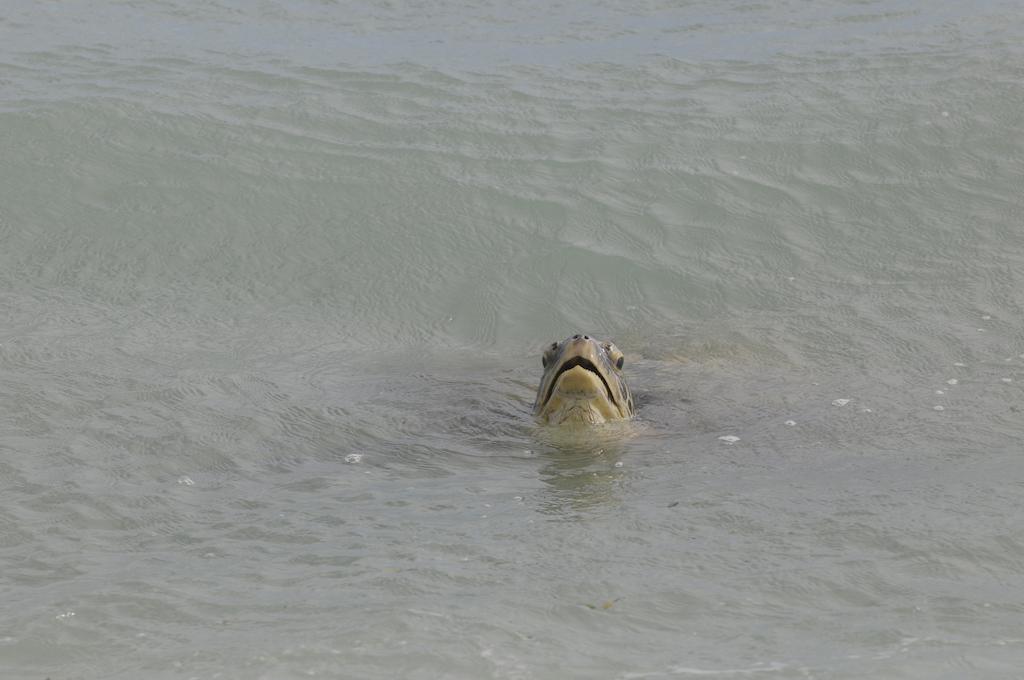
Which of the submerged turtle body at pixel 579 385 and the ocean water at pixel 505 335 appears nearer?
the ocean water at pixel 505 335

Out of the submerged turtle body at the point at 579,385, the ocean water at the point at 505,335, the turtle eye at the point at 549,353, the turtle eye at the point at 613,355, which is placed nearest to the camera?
the ocean water at the point at 505,335

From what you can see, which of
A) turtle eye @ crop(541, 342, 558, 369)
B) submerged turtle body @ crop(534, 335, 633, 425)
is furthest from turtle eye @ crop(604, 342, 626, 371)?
turtle eye @ crop(541, 342, 558, 369)

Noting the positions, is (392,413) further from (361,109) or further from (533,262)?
(361,109)

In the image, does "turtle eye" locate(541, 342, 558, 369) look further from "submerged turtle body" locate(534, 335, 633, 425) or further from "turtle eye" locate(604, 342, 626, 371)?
"turtle eye" locate(604, 342, 626, 371)

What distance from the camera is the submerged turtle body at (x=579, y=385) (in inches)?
257

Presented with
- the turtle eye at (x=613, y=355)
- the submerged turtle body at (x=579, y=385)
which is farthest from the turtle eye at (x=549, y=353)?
the turtle eye at (x=613, y=355)

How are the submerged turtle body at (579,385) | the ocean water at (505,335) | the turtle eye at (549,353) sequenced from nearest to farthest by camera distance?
1. the ocean water at (505,335)
2. the submerged turtle body at (579,385)
3. the turtle eye at (549,353)

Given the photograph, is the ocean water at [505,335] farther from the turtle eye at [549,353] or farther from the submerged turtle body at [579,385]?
the turtle eye at [549,353]

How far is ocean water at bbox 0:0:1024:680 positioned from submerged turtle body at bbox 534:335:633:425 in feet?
0.53

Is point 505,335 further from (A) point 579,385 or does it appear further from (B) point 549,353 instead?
(A) point 579,385

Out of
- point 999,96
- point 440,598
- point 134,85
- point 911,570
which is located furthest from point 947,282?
point 134,85

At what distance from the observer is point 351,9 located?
1395cm

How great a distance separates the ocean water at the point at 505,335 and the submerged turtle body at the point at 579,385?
16 cm

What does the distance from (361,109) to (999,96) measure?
4.94m
